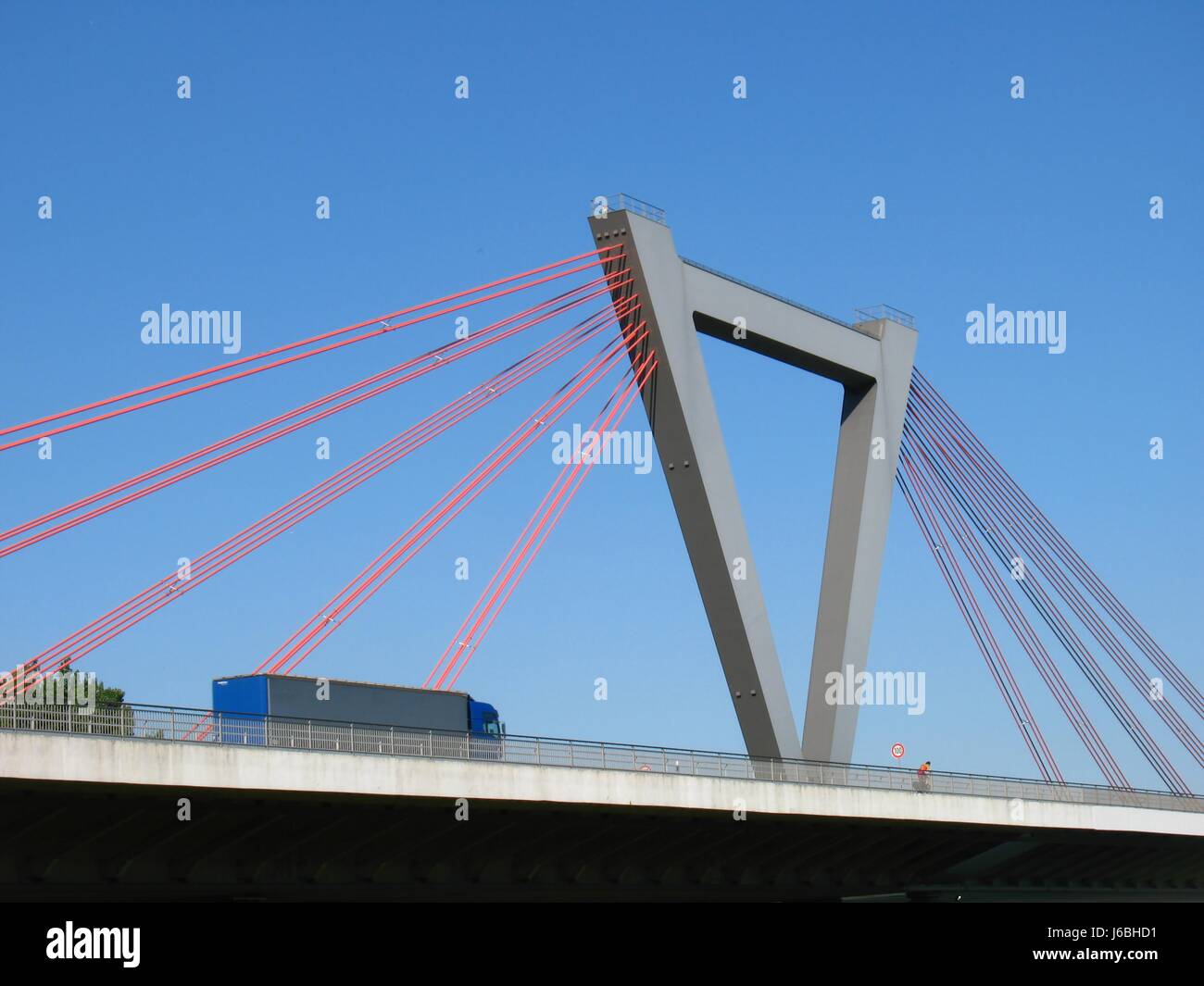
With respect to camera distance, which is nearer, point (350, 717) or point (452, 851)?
point (452, 851)

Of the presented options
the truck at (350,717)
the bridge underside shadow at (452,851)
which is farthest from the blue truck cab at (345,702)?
the bridge underside shadow at (452,851)

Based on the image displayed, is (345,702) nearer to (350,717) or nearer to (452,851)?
(350,717)

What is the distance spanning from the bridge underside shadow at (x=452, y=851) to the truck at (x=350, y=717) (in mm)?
867

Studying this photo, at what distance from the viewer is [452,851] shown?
30.0 metres

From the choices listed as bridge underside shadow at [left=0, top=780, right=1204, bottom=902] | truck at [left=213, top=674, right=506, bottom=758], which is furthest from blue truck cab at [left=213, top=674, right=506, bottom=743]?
bridge underside shadow at [left=0, top=780, right=1204, bottom=902]

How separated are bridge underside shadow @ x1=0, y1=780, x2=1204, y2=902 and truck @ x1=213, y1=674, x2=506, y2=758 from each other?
87cm

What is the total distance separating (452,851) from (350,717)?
491 centimetres

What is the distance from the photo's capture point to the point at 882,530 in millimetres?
42250

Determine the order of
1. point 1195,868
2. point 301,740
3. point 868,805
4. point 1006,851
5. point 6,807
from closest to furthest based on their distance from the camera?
point 6,807 < point 301,740 < point 868,805 < point 1006,851 < point 1195,868

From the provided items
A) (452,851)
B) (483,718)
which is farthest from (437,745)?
(483,718)

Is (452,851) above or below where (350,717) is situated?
below
